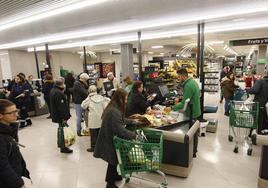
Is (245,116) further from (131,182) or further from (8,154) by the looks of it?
(8,154)

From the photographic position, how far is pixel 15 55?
13234 millimetres

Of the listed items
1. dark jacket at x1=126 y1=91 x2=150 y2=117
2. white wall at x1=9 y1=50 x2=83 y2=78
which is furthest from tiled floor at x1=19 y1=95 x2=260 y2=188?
white wall at x1=9 y1=50 x2=83 y2=78

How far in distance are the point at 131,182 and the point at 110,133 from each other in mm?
1060

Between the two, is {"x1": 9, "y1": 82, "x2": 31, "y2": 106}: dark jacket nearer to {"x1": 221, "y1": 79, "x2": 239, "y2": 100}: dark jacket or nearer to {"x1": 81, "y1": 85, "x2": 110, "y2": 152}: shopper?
{"x1": 81, "y1": 85, "x2": 110, "y2": 152}: shopper

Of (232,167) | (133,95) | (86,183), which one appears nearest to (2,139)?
(86,183)

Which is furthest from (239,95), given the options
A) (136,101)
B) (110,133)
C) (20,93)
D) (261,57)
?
(261,57)

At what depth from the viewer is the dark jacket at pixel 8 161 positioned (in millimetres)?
1628

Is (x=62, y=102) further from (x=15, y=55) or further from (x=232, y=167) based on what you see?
(x=15, y=55)

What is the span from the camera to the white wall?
1333 centimetres

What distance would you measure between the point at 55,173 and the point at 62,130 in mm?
969

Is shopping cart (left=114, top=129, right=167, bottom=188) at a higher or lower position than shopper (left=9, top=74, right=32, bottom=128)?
lower

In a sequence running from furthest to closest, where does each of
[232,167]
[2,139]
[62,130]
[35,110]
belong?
1. [35,110]
2. [62,130]
3. [232,167]
4. [2,139]

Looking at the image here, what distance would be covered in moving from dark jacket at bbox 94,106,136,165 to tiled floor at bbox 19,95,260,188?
30.2 inches

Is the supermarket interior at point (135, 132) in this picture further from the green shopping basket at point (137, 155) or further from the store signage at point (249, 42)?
the store signage at point (249, 42)
